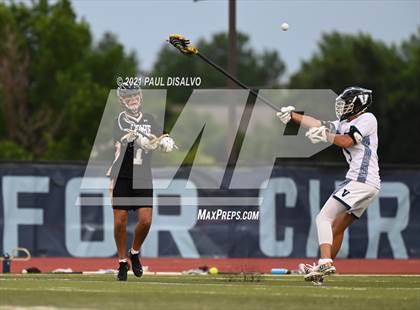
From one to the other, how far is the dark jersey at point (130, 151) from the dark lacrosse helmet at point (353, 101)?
2.30 meters

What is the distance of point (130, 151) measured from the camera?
1348cm

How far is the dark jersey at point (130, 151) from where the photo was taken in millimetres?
13406

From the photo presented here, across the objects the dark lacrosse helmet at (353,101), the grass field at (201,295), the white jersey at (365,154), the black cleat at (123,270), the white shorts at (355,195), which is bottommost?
the grass field at (201,295)

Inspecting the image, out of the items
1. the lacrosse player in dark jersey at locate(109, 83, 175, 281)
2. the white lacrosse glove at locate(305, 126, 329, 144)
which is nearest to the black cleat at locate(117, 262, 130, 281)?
the lacrosse player in dark jersey at locate(109, 83, 175, 281)

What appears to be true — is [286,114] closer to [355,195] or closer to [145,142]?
[355,195]

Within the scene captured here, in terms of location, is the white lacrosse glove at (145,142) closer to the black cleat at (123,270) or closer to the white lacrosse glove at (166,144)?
the white lacrosse glove at (166,144)

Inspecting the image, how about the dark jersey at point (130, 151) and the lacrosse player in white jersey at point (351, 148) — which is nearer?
the lacrosse player in white jersey at point (351, 148)

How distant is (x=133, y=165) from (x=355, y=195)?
2.72 meters

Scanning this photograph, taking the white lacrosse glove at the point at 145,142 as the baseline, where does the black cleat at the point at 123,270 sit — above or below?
below

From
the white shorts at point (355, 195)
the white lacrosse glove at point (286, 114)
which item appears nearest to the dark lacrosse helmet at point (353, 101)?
the white lacrosse glove at point (286, 114)

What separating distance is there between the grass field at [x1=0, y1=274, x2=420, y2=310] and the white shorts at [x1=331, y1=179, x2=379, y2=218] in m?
0.89

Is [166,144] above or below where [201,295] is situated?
above

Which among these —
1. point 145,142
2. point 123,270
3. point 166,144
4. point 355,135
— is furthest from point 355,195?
point 123,270

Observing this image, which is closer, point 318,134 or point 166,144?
point 318,134
